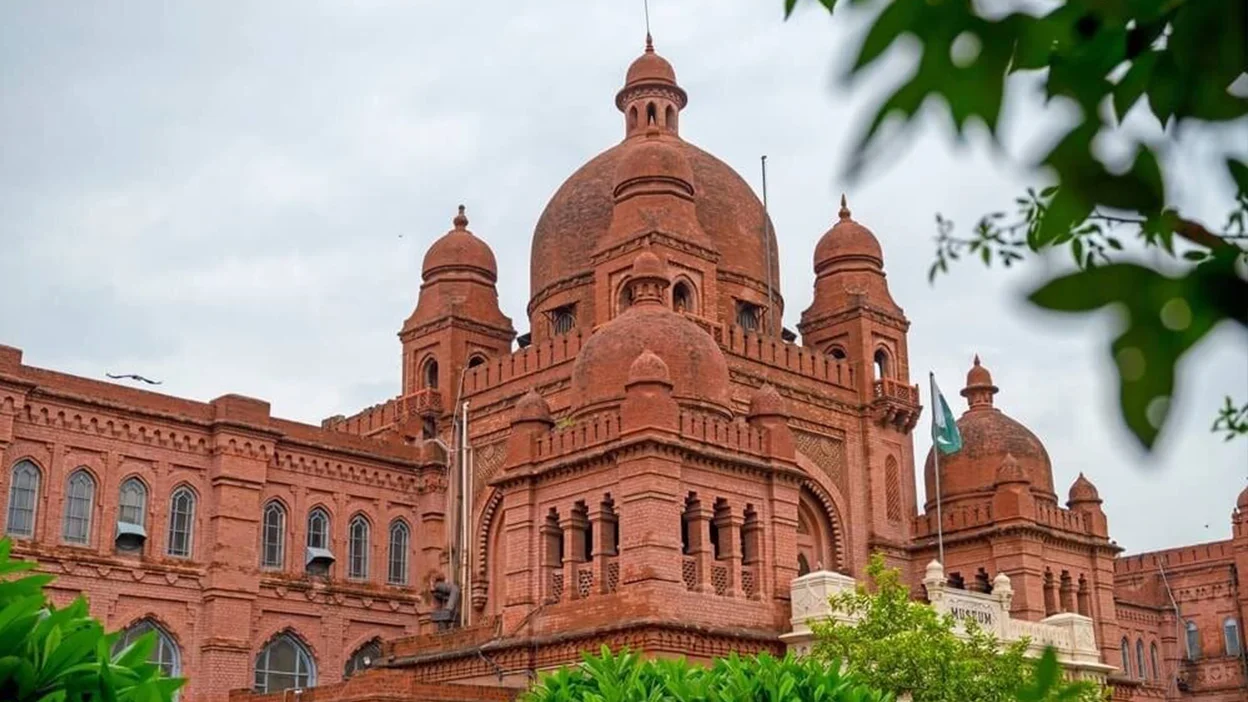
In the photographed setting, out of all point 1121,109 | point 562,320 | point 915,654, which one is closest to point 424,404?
point 562,320

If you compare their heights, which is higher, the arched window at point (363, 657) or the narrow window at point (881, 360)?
the narrow window at point (881, 360)

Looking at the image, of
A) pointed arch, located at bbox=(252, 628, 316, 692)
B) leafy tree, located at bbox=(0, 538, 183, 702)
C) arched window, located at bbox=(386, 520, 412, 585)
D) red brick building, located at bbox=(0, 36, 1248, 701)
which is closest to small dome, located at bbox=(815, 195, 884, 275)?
red brick building, located at bbox=(0, 36, 1248, 701)

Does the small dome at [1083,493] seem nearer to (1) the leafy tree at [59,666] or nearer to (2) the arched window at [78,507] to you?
(2) the arched window at [78,507]

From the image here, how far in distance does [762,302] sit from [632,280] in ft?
19.4

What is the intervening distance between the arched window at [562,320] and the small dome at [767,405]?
6.69 metres

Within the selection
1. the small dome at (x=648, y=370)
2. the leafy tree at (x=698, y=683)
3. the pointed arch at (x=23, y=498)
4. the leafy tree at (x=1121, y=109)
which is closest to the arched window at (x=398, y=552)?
the pointed arch at (x=23, y=498)

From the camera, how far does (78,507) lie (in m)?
24.5

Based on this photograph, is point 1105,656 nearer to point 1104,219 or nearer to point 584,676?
point 584,676

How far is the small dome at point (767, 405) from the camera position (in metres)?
24.0

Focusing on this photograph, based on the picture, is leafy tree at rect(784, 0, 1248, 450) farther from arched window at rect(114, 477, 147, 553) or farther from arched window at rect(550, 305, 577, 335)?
arched window at rect(550, 305, 577, 335)

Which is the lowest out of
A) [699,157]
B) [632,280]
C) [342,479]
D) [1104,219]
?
[1104,219]

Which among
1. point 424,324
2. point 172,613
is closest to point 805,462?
point 424,324

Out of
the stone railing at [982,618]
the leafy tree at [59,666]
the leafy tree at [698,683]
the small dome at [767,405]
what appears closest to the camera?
the leafy tree at [59,666]

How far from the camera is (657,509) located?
2153 cm
